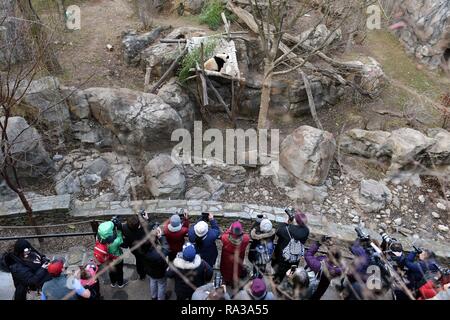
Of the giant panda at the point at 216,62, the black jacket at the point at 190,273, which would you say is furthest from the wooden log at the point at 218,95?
the black jacket at the point at 190,273

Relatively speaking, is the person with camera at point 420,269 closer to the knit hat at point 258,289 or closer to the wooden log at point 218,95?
the knit hat at point 258,289

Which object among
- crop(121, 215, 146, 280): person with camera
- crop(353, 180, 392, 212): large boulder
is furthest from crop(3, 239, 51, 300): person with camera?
crop(353, 180, 392, 212): large boulder

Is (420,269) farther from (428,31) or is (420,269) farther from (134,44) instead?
(428,31)

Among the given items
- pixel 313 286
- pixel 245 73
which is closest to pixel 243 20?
pixel 245 73

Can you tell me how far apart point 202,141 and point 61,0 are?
664 cm

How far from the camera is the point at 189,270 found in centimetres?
432

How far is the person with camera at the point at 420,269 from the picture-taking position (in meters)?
4.73

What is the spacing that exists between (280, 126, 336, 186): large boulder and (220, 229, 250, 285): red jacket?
155 inches

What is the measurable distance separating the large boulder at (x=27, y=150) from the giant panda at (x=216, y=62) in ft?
15.2

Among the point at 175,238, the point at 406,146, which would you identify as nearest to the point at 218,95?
the point at 406,146

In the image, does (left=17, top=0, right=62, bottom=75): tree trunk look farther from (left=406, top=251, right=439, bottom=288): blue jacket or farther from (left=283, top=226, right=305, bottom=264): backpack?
(left=406, top=251, right=439, bottom=288): blue jacket

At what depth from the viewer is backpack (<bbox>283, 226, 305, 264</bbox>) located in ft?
16.5

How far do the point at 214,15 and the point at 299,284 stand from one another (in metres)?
10.5

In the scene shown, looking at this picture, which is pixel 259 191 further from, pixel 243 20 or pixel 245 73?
pixel 243 20
